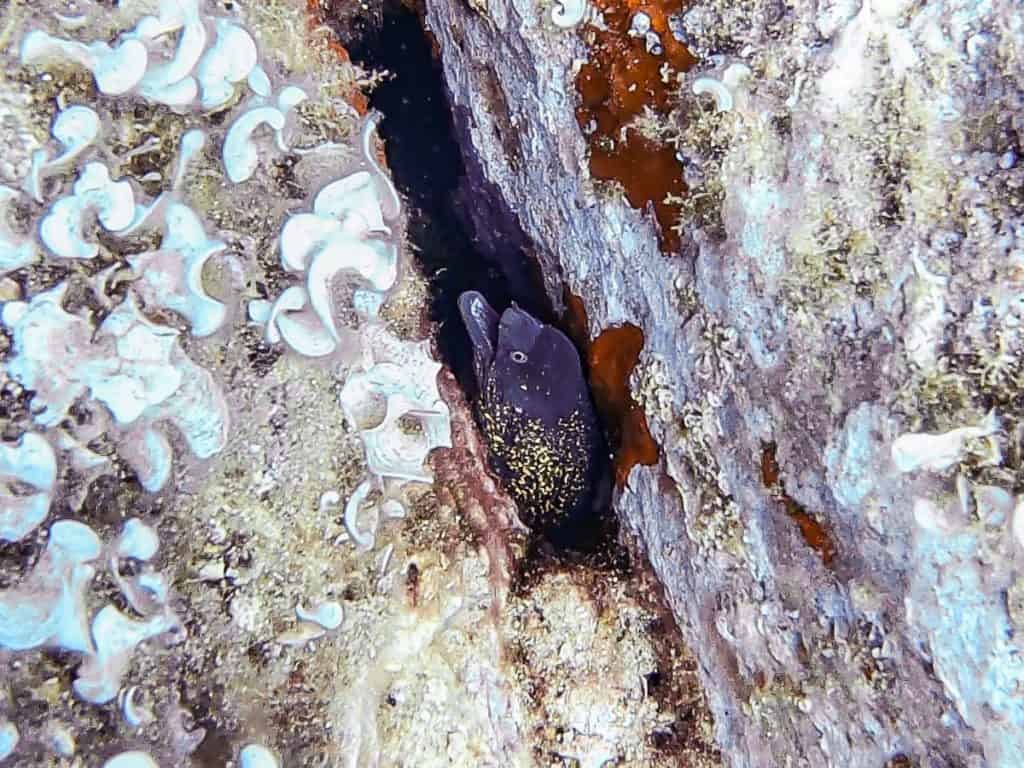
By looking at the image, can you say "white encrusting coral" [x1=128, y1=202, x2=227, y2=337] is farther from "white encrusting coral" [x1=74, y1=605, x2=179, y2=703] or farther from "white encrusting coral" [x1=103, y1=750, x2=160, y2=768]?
"white encrusting coral" [x1=103, y1=750, x2=160, y2=768]

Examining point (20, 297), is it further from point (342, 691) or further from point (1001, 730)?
point (1001, 730)

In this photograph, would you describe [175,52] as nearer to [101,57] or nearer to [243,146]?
[101,57]

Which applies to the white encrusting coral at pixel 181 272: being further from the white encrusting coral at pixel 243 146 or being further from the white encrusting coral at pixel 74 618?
the white encrusting coral at pixel 74 618

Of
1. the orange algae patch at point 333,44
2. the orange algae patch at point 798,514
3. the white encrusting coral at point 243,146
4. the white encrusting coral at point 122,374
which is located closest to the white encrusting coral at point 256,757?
the white encrusting coral at point 122,374

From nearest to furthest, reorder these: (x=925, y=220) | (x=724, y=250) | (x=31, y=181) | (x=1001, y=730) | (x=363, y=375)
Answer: (x=1001, y=730)
(x=925, y=220)
(x=724, y=250)
(x=31, y=181)
(x=363, y=375)

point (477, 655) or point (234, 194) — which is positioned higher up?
point (234, 194)

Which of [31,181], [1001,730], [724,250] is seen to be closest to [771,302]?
[724,250]
